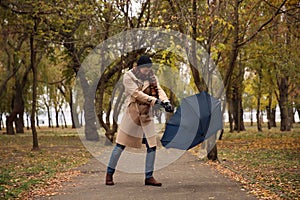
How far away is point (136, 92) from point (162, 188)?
171 cm

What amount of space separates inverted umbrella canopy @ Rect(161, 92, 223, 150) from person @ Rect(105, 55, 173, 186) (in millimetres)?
452

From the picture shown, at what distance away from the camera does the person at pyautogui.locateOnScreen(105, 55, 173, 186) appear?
8.30 m

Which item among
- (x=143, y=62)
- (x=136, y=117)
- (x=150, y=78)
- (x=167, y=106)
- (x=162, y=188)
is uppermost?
(x=143, y=62)

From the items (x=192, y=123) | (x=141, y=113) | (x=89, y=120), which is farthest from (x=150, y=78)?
(x=89, y=120)

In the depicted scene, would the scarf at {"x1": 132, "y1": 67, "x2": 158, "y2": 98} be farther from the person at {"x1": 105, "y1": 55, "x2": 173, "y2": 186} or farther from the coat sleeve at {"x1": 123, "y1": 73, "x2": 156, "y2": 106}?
the coat sleeve at {"x1": 123, "y1": 73, "x2": 156, "y2": 106}

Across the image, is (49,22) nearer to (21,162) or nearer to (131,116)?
(21,162)

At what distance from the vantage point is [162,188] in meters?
8.03

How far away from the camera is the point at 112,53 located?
20625mm

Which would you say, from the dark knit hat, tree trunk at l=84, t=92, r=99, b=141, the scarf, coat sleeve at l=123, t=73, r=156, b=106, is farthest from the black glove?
tree trunk at l=84, t=92, r=99, b=141

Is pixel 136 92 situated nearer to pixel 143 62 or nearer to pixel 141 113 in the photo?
pixel 141 113

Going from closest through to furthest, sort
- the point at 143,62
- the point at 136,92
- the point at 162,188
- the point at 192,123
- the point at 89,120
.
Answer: the point at 162,188 → the point at 136,92 → the point at 143,62 → the point at 192,123 → the point at 89,120

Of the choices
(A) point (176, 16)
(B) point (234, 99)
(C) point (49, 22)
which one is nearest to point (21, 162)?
(A) point (176, 16)

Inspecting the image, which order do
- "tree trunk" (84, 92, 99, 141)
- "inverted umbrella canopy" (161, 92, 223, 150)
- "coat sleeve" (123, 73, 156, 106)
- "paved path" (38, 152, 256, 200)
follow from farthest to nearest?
"tree trunk" (84, 92, 99, 141), "inverted umbrella canopy" (161, 92, 223, 150), "coat sleeve" (123, 73, 156, 106), "paved path" (38, 152, 256, 200)

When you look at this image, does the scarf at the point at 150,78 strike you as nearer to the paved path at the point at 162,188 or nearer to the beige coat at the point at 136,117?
the beige coat at the point at 136,117
